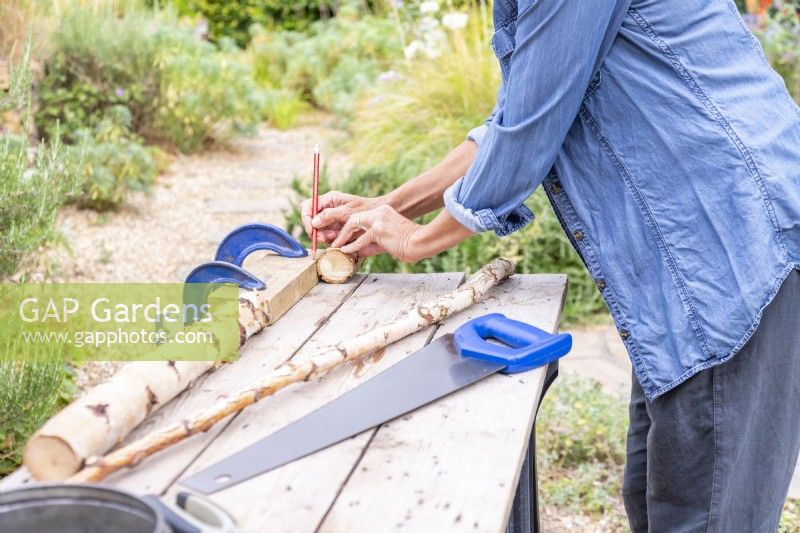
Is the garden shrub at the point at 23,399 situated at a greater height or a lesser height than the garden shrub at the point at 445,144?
greater

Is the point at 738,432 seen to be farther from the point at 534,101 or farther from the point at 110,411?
the point at 110,411

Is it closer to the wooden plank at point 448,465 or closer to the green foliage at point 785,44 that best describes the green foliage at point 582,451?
the wooden plank at point 448,465

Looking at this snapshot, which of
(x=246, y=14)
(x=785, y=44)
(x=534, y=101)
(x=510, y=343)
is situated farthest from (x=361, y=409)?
(x=246, y=14)

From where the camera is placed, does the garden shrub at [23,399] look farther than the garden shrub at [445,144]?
No

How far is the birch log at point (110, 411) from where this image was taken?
124 cm

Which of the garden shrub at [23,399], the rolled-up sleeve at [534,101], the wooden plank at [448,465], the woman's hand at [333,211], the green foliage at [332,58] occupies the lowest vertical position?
the green foliage at [332,58]

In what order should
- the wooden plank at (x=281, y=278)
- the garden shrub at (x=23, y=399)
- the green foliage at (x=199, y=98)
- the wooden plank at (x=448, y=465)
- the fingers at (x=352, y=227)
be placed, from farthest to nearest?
the green foliage at (x=199, y=98), the garden shrub at (x=23, y=399), the fingers at (x=352, y=227), the wooden plank at (x=281, y=278), the wooden plank at (x=448, y=465)

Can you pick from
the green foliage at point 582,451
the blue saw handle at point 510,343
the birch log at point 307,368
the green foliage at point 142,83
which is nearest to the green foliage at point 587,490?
the green foliage at point 582,451

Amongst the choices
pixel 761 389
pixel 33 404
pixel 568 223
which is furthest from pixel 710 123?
pixel 33 404

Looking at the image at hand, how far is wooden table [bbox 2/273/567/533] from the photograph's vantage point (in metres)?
1.17

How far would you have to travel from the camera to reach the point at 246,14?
1279cm

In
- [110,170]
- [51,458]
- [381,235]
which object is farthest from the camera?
[110,170]

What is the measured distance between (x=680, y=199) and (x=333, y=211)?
0.77m

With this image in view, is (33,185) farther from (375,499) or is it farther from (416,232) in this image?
(375,499)
